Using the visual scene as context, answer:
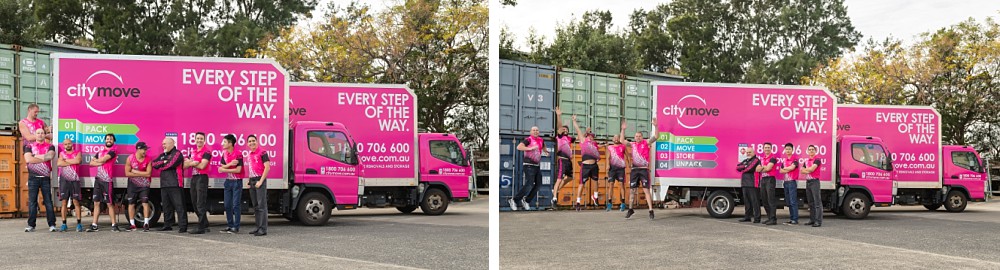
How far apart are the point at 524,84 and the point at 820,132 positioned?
15.5ft

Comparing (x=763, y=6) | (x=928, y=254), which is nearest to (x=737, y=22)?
(x=763, y=6)

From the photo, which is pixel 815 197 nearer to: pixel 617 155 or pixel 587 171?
pixel 617 155

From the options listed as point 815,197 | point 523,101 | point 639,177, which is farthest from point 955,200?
point 523,101

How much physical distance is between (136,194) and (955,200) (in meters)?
13.9

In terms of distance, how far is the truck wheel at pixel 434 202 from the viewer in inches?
580

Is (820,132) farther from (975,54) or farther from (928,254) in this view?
(975,54)

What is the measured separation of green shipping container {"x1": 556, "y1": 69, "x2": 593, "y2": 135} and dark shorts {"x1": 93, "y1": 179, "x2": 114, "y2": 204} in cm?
761

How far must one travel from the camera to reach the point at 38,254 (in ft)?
26.5

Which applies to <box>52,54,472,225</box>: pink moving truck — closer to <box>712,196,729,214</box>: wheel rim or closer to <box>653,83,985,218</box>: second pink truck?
<box>653,83,985,218</box>: second pink truck

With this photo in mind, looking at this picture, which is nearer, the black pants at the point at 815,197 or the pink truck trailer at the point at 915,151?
the black pants at the point at 815,197

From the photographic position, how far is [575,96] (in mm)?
16281

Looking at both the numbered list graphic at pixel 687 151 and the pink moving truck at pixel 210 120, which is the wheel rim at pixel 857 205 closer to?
the numbered list graphic at pixel 687 151

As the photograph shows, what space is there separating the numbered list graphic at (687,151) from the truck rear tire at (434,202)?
156 inches

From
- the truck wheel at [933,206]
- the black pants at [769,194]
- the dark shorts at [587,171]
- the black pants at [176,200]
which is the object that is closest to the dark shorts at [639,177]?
the black pants at [769,194]
